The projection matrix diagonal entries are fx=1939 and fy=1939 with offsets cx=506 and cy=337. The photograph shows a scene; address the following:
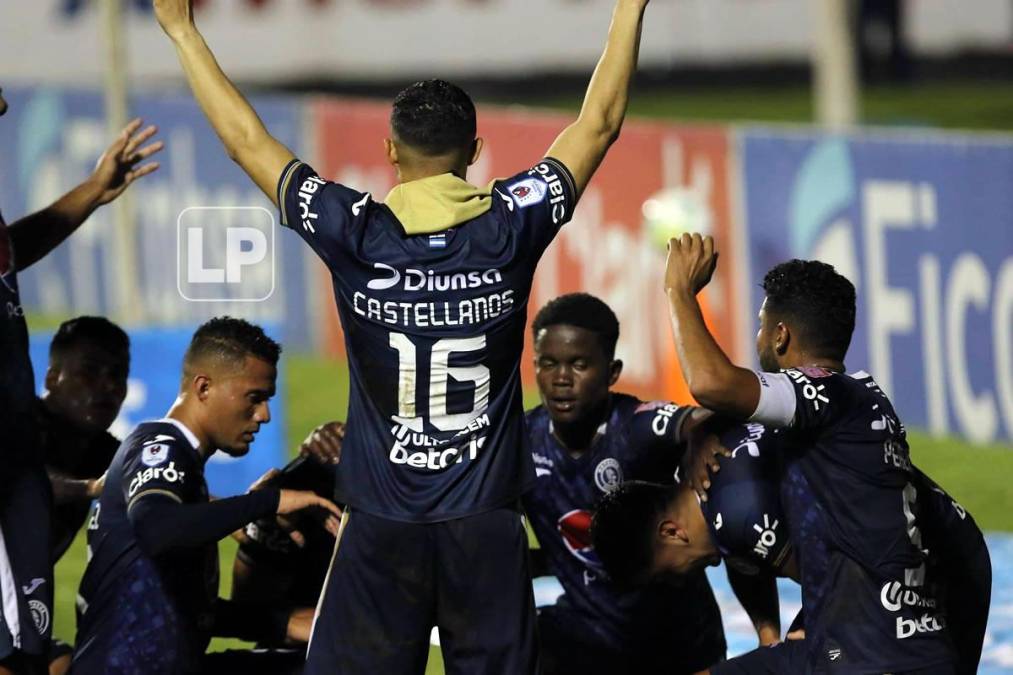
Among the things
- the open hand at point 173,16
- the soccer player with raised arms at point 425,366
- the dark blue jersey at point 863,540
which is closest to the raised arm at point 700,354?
the dark blue jersey at point 863,540

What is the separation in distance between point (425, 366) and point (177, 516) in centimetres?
112

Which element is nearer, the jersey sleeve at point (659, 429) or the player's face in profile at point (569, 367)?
the jersey sleeve at point (659, 429)

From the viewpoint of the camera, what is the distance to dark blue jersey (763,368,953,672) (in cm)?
616

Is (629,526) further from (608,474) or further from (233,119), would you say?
(233,119)

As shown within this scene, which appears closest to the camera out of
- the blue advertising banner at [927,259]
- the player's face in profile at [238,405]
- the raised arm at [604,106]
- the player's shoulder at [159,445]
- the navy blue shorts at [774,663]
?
the raised arm at [604,106]

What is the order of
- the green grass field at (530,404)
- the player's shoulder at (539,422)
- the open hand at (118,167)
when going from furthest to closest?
the green grass field at (530,404) → the player's shoulder at (539,422) → the open hand at (118,167)

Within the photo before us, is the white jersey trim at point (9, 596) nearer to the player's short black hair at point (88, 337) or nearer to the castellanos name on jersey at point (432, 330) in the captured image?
the castellanos name on jersey at point (432, 330)

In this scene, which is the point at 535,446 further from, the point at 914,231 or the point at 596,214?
the point at 596,214

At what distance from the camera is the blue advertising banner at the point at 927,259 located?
43.3 ft

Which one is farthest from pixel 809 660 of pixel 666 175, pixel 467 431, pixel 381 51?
pixel 381 51

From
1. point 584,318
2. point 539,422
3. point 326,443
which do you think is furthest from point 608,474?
point 326,443

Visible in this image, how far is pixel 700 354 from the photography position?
5781 mm

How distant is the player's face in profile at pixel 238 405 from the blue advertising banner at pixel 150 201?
1009cm

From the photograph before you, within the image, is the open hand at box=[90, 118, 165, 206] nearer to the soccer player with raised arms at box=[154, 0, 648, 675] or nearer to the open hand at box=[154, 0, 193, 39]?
the open hand at box=[154, 0, 193, 39]
